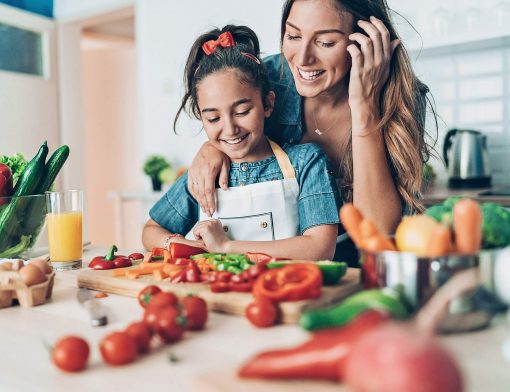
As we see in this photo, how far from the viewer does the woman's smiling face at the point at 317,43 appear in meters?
1.66

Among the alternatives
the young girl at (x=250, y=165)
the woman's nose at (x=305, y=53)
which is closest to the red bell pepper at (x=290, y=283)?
the young girl at (x=250, y=165)

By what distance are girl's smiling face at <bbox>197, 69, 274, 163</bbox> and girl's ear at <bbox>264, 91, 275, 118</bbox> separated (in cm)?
5

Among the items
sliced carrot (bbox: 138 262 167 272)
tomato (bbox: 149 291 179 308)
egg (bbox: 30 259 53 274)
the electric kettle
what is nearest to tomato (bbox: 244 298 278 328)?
tomato (bbox: 149 291 179 308)

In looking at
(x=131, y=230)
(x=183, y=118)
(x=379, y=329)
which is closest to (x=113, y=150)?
(x=131, y=230)

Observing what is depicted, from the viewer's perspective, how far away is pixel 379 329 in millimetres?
546

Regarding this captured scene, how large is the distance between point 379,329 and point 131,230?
5189 millimetres

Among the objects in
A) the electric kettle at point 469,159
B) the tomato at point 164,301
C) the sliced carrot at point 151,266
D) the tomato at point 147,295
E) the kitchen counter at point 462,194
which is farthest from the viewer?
the electric kettle at point 469,159

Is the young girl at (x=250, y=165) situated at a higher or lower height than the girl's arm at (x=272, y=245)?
higher

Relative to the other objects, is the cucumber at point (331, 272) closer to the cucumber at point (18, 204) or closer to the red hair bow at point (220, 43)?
the cucumber at point (18, 204)

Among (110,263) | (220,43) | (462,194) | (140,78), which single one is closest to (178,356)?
(110,263)

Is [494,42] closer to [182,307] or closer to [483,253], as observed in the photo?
[483,253]

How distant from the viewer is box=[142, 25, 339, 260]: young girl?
163 centimetres

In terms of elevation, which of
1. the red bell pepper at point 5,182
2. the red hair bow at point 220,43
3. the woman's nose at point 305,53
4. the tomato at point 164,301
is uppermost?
the red hair bow at point 220,43

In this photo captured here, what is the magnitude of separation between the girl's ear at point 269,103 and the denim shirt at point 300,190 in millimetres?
129
